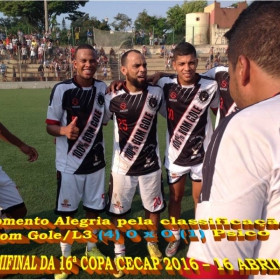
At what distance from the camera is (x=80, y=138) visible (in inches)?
148

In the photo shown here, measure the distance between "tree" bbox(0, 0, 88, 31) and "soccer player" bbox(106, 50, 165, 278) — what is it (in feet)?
154

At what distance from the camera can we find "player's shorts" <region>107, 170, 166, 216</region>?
145 inches

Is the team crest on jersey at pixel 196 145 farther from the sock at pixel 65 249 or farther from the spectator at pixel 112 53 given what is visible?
the spectator at pixel 112 53

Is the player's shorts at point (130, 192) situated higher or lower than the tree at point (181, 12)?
lower

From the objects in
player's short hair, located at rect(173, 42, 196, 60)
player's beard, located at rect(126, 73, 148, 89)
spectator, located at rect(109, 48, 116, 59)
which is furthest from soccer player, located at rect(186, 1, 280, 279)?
spectator, located at rect(109, 48, 116, 59)

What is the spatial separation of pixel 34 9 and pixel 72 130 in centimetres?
4821

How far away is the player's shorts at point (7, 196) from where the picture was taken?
3818 millimetres

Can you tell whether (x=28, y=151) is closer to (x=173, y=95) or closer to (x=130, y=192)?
(x=130, y=192)

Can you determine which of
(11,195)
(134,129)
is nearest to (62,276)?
(11,195)

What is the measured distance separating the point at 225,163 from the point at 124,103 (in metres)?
2.78

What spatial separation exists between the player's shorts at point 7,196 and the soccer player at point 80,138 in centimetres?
54

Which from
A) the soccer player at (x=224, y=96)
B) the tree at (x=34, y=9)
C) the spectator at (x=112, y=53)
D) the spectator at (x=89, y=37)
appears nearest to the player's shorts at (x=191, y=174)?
the soccer player at (x=224, y=96)

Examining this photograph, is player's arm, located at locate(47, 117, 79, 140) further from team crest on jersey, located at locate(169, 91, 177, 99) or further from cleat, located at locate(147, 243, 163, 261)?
→ cleat, located at locate(147, 243, 163, 261)

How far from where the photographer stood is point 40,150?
7.86 metres
